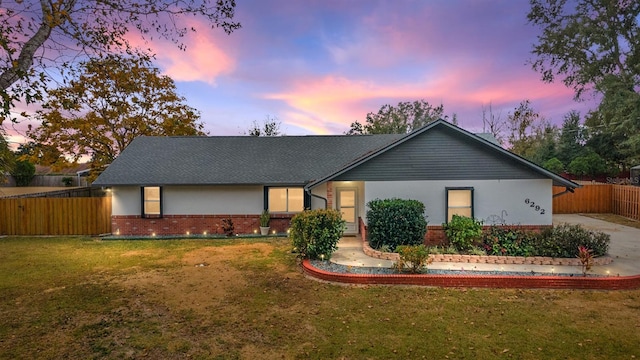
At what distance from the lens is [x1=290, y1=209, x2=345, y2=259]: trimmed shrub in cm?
1032

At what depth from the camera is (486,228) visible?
39.5 ft

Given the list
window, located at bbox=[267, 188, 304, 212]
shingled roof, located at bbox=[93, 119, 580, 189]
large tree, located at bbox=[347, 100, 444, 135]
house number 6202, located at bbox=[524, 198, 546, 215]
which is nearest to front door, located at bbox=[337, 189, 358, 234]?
shingled roof, located at bbox=[93, 119, 580, 189]

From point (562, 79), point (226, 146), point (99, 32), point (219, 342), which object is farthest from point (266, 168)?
point (562, 79)

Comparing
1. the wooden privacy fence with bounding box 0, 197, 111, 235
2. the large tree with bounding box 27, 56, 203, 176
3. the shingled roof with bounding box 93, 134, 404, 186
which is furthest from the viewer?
the large tree with bounding box 27, 56, 203, 176

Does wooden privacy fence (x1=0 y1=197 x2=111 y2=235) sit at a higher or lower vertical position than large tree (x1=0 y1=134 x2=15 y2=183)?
lower

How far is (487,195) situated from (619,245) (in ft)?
16.7

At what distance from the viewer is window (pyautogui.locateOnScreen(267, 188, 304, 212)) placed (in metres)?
15.9

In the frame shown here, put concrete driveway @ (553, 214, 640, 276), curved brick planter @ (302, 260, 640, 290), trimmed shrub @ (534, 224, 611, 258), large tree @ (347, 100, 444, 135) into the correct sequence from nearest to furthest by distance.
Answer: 1. curved brick planter @ (302, 260, 640, 290)
2. concrete driveway @ (553, 214, 640, 276)
3. trimmed shrub @ (534, 224, 611, 258)
4. large tree @ (347, 100, 444, 135)

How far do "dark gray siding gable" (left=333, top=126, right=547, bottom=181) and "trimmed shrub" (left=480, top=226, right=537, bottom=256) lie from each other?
6.49 ft

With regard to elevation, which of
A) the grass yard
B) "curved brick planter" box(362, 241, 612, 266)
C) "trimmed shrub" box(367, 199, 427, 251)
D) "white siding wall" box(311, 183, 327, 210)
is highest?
"white siding wall" box(311, 183, 327, 210)

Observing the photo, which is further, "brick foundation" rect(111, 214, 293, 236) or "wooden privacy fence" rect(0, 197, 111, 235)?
"wooden privacy fence" rect(0, 197, 111, 235)

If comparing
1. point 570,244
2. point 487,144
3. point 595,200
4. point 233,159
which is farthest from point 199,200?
point 595,200

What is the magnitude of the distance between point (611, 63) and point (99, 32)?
3472 cm

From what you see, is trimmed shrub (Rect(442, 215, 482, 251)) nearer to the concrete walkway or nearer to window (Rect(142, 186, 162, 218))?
the concrete walkway
